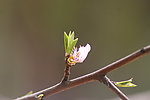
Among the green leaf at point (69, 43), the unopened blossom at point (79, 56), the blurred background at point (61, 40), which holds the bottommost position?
the blurred background at point (61, 40)

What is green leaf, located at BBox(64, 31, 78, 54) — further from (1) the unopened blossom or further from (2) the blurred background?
(2) the blurred background

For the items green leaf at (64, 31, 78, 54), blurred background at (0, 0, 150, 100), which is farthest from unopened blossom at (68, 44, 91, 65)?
blurred background at (0, 0, 150, 100)

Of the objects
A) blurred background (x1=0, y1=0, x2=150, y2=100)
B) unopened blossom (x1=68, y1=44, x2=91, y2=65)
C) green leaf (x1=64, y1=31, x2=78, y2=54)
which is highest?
green leaf (x1=64, y1=31, x2=78, y2=54)

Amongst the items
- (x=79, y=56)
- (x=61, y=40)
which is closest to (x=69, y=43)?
(x=79, y=56)

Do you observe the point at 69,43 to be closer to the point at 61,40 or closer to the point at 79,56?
the point at 79,56

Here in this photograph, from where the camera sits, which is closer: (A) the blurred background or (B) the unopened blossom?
(B) the unopened blossom

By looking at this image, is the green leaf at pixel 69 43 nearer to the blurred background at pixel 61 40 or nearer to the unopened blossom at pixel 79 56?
the unopened blossom at pixel 79 56

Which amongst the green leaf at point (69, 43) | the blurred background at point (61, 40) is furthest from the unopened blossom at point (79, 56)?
the blurred background at point (61, 40)

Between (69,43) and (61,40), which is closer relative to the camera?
(69,43)

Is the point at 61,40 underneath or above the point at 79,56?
underneath
